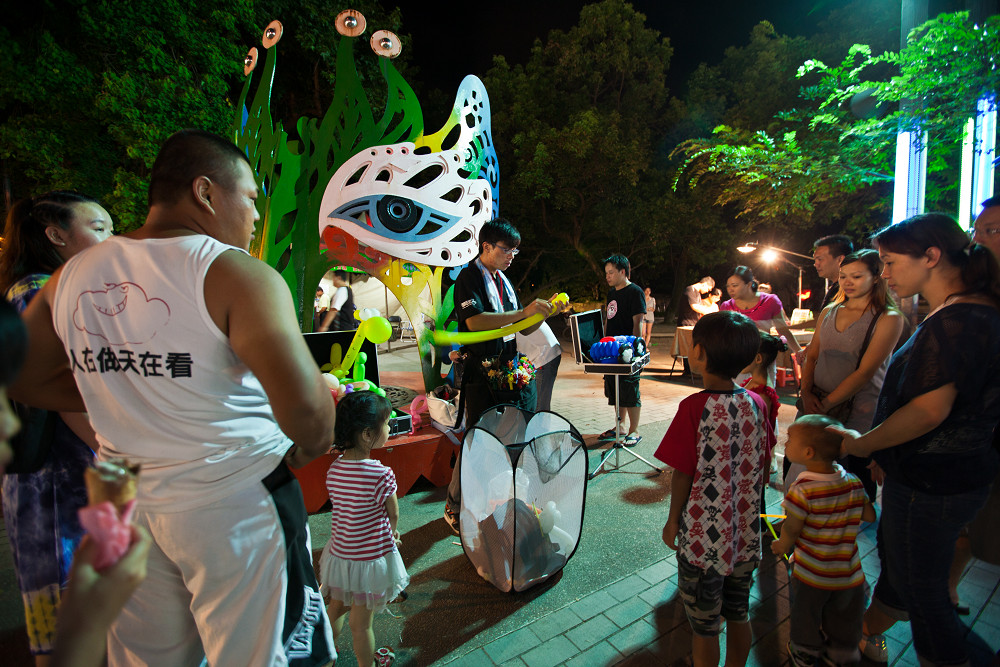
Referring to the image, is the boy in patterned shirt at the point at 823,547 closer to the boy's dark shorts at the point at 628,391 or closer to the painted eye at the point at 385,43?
the boy's dark shorts at the point at 628,391

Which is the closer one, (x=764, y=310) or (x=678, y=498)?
(x=678, y=498)

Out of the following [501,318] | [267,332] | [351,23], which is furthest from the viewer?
[351,23]

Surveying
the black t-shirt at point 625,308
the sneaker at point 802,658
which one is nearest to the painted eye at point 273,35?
the black t-shirt at point 625,308

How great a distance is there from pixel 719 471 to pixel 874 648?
3.73 ft

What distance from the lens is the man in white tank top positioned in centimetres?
109

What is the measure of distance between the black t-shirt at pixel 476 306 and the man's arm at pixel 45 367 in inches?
79.9

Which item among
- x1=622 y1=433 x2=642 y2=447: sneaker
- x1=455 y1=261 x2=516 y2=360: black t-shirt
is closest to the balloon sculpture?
x1=622 y1=433 x2=642 y2=447: sneaker

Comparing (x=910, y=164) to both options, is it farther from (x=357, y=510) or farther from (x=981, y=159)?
(x=357, y=510)

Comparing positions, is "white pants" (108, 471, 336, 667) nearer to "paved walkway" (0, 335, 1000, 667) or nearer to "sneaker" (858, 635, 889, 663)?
"paved walkway" (0, 335, 1000, 667)

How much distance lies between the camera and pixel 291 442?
1342 mm

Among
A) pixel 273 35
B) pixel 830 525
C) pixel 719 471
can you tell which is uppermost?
pixel 273 35

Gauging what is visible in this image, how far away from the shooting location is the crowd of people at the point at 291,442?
1.10m

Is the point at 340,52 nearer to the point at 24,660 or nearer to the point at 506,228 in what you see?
the point at 506,228

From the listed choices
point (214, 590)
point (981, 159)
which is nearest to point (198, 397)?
point (214, 590)
